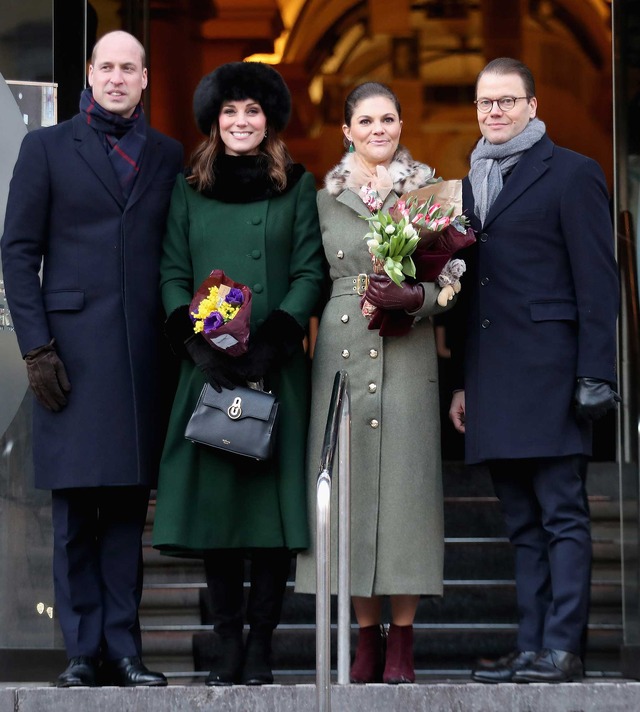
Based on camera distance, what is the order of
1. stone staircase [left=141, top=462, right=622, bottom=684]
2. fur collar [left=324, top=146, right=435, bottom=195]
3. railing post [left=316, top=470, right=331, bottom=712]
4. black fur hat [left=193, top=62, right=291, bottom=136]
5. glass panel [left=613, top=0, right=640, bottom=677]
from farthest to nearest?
stone staircase [left=141, top=462, right=622, bottom=684] → glass panel [left=613, top=0, right=640, bottom=677] → black fur hat [left=193, top=62, right=291, bottom=136] → fur collar [left=324, top=146, right=435, bottom=195] → railing post [left=316, top=470, right=331, bottom=712]

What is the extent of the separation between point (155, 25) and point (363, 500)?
5.01 m

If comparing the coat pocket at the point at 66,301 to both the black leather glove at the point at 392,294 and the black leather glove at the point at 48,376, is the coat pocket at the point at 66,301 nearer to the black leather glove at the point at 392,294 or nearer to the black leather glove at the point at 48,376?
the black leather glove at the point at 48,376

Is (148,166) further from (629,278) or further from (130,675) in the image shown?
(629,278)

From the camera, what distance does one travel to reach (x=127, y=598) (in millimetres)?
5543

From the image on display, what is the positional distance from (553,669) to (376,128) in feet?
6.33

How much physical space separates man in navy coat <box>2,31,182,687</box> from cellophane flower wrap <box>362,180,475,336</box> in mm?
852

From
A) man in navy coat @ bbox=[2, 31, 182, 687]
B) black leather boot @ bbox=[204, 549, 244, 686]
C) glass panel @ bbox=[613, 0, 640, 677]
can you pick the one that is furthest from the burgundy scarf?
glass panel @ bbox=[613, 0, 640, 677]

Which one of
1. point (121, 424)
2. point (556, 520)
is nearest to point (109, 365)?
point (121, 424)

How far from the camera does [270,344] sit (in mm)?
5473

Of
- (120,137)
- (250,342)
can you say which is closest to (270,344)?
(250,342)

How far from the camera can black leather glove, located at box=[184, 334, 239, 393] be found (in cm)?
544

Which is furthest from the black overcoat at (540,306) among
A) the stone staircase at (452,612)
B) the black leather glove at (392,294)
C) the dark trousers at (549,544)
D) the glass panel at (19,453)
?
the glass panel at (19,453)

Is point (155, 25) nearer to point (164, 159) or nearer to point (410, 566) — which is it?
point (164, 159)

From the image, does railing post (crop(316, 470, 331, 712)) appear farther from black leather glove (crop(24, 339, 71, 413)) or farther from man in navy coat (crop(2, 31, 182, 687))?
black leather glove (crop(24, 339, 71, 413))
